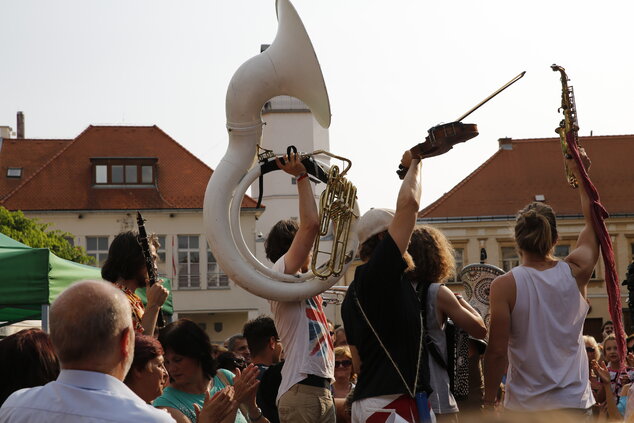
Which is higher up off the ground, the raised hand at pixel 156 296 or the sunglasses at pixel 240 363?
the raised hand at pixel 156 296

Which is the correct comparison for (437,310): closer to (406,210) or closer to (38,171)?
(406,210)

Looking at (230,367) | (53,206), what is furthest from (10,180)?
(230,367)

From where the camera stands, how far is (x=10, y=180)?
54.2m

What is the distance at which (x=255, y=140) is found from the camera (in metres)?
6.24

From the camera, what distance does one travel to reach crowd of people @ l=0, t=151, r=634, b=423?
4.74 m

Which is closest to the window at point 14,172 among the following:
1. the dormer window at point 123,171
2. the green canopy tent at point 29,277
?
the dormer window at point 123,171

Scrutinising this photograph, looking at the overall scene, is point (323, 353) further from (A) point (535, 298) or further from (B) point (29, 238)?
(B) point (29, 238)

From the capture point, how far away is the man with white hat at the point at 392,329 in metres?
4.76

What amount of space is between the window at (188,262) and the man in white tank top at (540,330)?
45.8m

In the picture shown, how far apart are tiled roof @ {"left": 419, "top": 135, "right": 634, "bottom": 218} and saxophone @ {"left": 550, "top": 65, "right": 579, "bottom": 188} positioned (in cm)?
4672

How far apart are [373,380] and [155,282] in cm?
158

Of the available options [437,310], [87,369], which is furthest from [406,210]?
[87,369]

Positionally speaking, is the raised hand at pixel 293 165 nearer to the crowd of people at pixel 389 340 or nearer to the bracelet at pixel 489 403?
the crowd of people at pixel 389 340

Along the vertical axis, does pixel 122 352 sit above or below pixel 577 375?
above
